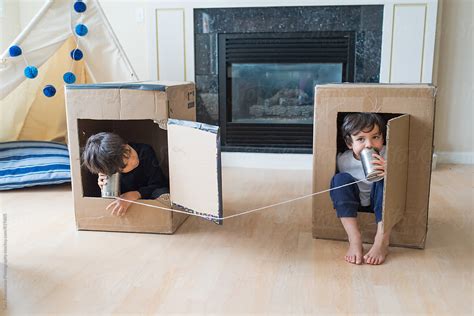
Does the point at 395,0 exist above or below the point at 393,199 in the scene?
above

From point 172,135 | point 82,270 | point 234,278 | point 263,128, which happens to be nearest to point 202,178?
point 172,135

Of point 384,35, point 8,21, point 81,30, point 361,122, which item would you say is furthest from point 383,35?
point 8,21

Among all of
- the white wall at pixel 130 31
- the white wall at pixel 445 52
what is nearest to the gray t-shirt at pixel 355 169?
the white wall at pixel 445 52

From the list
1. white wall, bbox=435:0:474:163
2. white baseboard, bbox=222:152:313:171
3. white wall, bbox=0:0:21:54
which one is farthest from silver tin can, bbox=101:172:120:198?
white wall, bbox=435:0:474:163

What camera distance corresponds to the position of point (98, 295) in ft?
4.38

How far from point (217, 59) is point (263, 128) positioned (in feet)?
1.64

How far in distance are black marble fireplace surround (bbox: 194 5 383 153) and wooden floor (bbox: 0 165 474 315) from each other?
107cm

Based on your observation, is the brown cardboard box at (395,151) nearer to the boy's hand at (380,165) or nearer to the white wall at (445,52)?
the boy's hand at (380,165)

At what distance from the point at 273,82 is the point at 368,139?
5.02 ft

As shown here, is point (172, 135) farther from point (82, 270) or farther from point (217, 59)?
point (217, 59)

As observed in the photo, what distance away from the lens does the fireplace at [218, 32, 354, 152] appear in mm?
2932

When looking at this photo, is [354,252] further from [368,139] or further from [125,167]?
[125,167]

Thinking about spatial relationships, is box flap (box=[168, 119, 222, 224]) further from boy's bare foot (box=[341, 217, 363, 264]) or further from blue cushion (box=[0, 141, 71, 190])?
blue cushion (box=[0, 141, 71, 190])

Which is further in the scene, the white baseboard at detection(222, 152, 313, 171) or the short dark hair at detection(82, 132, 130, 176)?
the white baseboard at detection(222, 152, 313, 171)
